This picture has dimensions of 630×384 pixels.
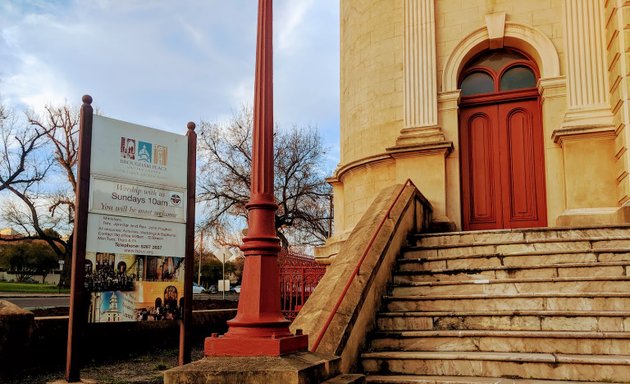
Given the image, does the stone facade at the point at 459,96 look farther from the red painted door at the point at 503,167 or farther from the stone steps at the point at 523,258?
the stone steps at the point at 523,258

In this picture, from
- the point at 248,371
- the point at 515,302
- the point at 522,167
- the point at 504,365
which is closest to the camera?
the point at 248,371

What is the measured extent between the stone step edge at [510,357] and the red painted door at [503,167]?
5688 mm

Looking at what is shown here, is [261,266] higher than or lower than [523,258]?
lower

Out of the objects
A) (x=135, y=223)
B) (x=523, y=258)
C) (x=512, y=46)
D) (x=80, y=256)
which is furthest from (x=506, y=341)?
(x=512, y=46)

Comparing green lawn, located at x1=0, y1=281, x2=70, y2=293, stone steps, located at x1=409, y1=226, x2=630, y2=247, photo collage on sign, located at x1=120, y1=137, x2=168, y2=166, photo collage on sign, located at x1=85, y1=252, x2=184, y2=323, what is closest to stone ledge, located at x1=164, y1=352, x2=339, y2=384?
photo collage on sign, located at x1=85, y1=252, x2=184, y2=323

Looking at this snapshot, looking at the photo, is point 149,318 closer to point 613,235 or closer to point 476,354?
point 476,354

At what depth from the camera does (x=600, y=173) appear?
32.9 ft

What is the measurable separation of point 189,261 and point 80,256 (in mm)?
1495

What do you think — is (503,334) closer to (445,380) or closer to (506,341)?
(506,341)

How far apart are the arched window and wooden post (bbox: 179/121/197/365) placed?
618 cm

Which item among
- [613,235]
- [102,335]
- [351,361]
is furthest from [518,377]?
[102,335]

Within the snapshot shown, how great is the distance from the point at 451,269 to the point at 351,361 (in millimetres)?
2464

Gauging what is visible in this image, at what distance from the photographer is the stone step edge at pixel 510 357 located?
5.32 m

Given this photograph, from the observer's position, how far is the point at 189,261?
7789mm
